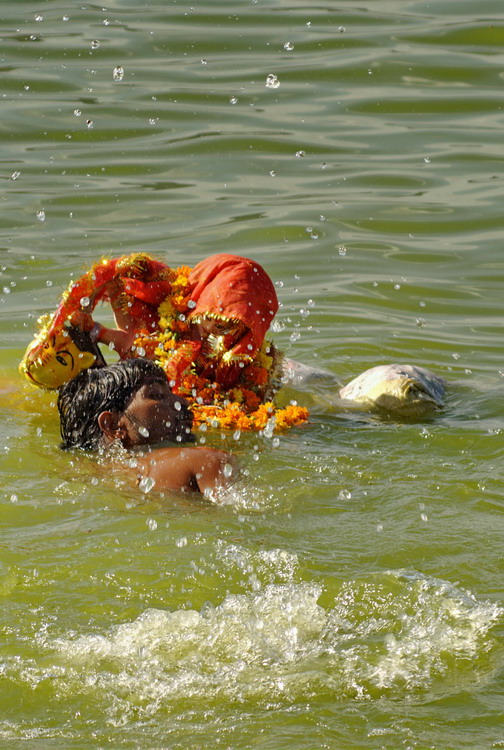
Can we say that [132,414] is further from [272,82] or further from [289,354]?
[272,82]

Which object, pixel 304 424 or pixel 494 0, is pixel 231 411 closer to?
pixel 304 424

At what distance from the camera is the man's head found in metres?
5.08

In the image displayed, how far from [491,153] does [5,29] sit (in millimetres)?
6813

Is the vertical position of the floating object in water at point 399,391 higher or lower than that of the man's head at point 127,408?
lower

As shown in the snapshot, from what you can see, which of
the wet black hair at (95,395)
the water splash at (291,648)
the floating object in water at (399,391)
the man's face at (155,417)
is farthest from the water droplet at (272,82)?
the water splash at (291,648)

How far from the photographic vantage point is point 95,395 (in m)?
5.19

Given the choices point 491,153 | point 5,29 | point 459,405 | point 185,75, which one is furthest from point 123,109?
point 459,405

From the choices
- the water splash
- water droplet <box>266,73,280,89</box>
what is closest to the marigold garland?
the water splash

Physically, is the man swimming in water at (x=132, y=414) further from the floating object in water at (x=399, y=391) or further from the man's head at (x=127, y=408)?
the floating object in water at (x=399, y=391)

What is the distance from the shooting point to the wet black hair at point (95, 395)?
16.8 ft

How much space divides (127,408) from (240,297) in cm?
116

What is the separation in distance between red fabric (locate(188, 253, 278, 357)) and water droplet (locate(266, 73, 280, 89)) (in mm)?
7334

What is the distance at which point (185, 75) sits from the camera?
44.1 feet

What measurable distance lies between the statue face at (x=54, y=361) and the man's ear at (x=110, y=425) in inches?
20.7
